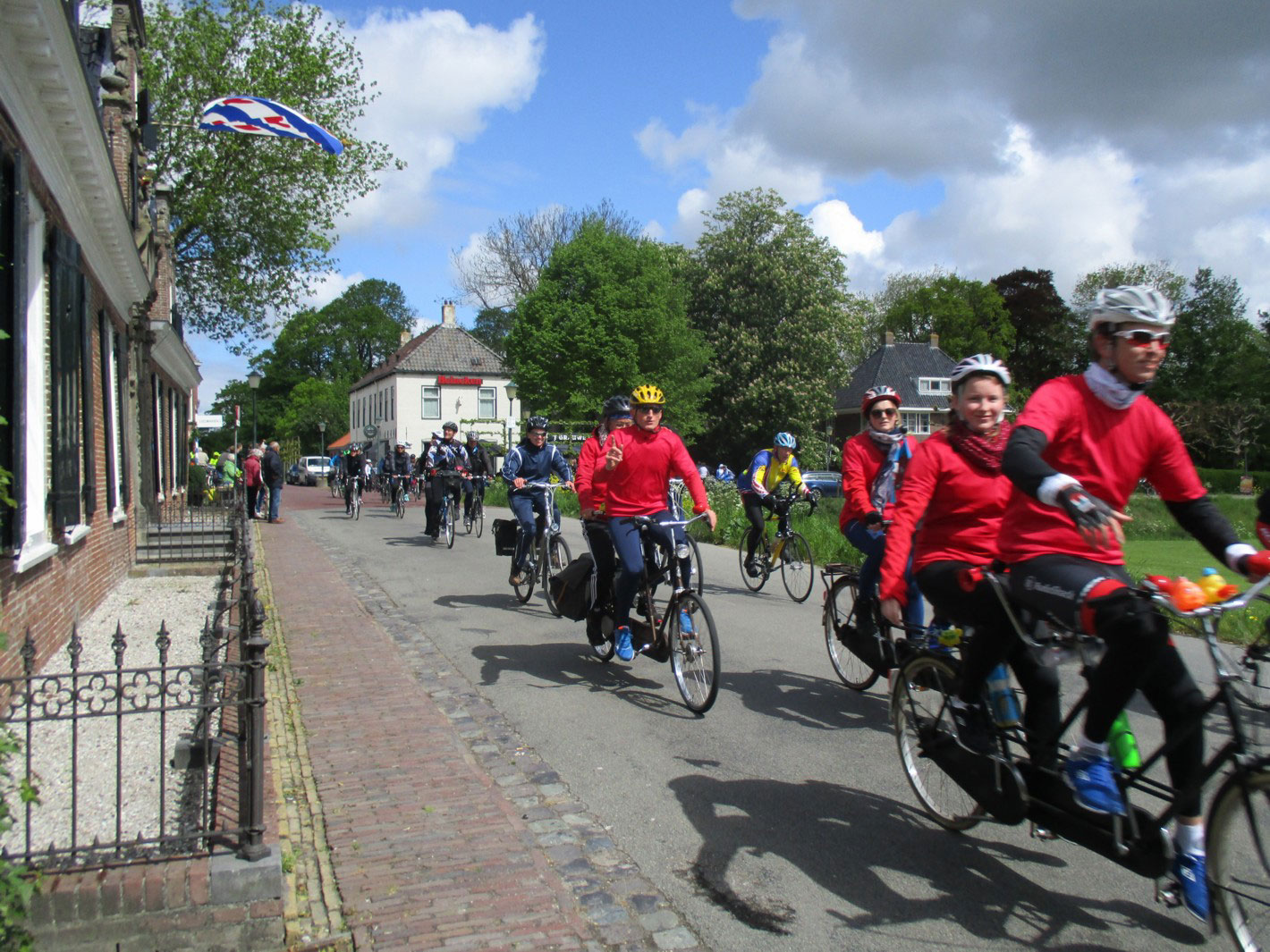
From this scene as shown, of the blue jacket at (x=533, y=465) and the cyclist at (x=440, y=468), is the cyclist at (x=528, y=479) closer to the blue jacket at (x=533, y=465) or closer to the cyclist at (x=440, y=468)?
the blue jacket at (x=533, y=465)

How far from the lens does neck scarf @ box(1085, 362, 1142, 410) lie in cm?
341

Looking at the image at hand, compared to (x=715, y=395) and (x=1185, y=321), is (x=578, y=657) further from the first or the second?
(x=1185, y=321)

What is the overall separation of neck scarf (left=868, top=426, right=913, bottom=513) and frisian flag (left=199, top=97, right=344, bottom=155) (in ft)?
38.4

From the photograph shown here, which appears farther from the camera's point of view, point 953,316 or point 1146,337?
point 953,316

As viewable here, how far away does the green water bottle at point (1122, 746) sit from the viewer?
3.33 meters

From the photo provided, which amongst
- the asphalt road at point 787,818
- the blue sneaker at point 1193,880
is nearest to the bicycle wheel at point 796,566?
the asphalt road at point 787,818

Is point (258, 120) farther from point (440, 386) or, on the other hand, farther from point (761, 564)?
point (440, 386)

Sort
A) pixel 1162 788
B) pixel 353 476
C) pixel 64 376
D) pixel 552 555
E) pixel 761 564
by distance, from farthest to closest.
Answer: pixel 353 476 → pixel 761 564 → pixel 552 555 → pixel 64 376 → pixel 1162 788

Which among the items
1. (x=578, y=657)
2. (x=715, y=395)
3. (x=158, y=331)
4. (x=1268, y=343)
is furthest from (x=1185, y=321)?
(x=578, y=657)

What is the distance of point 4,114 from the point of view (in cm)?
668

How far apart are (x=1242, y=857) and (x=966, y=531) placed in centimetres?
187

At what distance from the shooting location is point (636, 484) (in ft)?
22.2

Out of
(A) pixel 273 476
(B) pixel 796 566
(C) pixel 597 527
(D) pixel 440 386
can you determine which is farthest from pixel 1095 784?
(D) pixel 440 386

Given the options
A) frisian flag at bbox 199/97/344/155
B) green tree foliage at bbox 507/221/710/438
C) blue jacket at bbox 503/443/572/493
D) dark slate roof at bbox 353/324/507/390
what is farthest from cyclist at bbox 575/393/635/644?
dark slate roof at bbox 353/324/507/390
